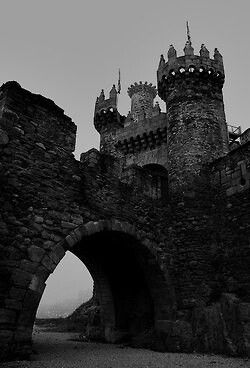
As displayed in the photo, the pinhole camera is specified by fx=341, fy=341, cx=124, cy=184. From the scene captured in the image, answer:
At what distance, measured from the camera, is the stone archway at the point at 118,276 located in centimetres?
659

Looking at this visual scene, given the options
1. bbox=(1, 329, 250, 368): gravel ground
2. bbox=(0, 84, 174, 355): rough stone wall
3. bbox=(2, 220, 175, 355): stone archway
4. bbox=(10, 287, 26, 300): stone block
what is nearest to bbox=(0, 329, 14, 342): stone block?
bbox=(0, 84, 174, 355): rough stone wall

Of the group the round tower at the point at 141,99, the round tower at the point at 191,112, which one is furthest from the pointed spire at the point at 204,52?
the round tower at the point at 141,99

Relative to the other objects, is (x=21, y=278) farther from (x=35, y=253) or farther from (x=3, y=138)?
(x=3, y=138)

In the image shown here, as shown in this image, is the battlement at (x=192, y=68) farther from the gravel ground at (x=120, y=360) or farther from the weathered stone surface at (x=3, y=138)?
the gravel ground at (x=120, y=360)

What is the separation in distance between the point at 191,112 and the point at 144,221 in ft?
14.3

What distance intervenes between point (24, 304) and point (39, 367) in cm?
110

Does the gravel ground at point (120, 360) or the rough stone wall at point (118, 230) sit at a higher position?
the rough stone wall at point (118, 230)

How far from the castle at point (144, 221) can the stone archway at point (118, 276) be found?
0.09ft

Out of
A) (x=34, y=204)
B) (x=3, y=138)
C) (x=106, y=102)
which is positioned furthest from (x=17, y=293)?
(x=106, y=102)

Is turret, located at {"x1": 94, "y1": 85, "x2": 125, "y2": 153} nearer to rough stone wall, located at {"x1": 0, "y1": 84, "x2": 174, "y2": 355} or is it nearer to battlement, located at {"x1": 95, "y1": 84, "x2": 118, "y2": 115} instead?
battlement, located at {"x1": 95, "y1": 84, "x2": 118, "y2": 115}

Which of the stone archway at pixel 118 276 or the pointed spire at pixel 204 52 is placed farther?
the pointed spire at pixel 204 52

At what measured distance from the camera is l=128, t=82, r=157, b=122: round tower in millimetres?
21627

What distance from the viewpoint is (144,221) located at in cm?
916

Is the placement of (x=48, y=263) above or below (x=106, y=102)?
below
